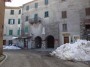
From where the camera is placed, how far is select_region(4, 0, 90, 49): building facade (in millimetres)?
36312

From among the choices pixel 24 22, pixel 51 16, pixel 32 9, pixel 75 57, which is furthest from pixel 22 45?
pixel 75 57

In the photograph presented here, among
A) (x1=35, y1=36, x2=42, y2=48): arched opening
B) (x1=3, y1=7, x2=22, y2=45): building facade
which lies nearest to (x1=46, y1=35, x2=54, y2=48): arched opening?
(x1=35, y1=36, x2=42, y2=48): arched opening

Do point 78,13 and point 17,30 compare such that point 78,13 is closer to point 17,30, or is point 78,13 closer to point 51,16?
point 51,16

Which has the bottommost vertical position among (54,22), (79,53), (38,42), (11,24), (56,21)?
(79,53)

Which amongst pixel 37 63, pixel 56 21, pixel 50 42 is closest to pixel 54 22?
pixel 56 21

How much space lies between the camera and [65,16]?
38.5 metres

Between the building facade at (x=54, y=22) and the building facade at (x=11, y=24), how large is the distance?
237 inches

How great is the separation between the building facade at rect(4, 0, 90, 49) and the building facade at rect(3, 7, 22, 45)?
237 inches

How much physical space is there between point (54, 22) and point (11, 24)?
21891 millimetres

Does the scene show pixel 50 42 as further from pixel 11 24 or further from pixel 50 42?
pixel 11 24

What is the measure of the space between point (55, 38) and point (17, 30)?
20834mm

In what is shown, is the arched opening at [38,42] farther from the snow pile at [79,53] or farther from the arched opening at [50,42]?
the snow pile at [79,53]

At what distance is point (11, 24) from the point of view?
56219 millimetres

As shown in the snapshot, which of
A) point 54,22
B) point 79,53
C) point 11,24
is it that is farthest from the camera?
point 11,24
